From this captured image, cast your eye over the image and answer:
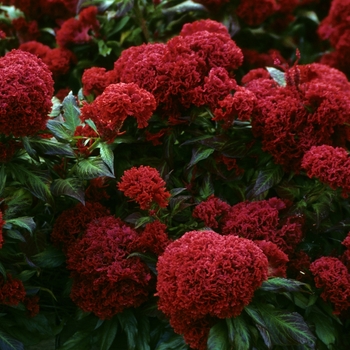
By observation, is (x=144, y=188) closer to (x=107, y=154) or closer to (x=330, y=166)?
(x=107, y=154)

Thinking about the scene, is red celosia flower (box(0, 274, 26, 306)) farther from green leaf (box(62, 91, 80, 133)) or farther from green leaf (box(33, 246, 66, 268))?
green leaf (box(62, 91, 80, 133))

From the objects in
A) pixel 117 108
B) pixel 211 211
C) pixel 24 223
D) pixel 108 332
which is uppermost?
pixel 117 108

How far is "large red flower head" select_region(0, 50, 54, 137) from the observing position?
1.67 meters

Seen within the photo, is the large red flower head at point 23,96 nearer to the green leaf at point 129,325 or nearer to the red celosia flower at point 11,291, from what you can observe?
the red celosia flower at point 11,291

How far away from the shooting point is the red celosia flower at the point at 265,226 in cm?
187

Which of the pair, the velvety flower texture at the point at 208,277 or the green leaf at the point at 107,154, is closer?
the velvety flower texture at the point at 208,277

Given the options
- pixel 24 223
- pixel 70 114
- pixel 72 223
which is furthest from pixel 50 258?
pixel 70 114

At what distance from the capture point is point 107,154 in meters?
1.82

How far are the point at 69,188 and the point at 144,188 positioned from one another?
24 cm

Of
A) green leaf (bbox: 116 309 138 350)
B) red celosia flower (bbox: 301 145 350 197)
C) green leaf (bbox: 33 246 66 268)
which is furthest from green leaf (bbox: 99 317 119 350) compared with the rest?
red celosia flower (bbox: 301 145 350 197)

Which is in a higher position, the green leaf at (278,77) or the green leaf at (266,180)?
the green leaf at (278,77)

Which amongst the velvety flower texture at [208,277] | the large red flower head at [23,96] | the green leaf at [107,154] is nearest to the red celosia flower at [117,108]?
the green leaf at [107,154]

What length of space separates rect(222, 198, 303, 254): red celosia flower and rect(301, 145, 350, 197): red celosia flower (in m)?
0.18

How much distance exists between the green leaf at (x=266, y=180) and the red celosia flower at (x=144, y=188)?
0.37 meters
